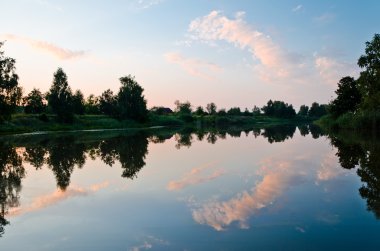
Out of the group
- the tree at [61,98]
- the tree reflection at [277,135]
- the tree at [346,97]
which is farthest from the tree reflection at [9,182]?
the tree at [346,97]

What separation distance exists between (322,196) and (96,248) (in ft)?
27.7

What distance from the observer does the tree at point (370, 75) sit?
48875 millimetres

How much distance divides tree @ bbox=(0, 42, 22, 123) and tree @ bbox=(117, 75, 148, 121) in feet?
129

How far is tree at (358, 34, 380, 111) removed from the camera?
48875 millimetres

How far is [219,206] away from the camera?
11.2m

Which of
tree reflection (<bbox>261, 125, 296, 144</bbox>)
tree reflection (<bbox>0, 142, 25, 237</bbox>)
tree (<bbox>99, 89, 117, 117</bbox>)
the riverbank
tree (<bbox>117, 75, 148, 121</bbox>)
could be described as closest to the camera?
tree reflection (<bbox>0, 142, 25, 237</bbox>)

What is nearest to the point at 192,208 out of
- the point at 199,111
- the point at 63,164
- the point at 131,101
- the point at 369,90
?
the point at 63,164

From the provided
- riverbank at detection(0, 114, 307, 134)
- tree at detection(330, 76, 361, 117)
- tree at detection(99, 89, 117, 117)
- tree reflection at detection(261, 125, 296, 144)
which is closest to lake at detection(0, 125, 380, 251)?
tree reflection at detection(261, 125, 296, 144)

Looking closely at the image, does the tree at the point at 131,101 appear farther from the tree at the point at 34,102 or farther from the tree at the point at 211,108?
the tree at the point at 211,108

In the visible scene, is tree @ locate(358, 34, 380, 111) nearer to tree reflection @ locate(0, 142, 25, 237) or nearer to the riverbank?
tree reflection @ locate(0, 142, 25, 237)

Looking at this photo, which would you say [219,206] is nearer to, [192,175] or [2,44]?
[192,175]

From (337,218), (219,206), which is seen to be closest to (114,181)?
(219,206)

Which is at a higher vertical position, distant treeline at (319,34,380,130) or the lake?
distant treeline at (319,34,380,130)

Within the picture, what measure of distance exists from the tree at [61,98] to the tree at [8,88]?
64.2ft
